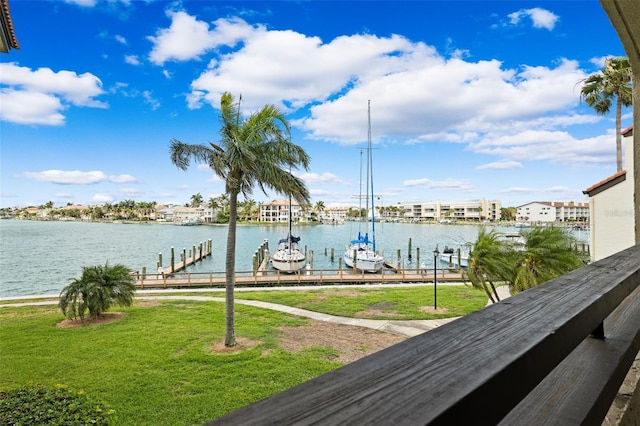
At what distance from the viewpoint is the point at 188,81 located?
54781 mm

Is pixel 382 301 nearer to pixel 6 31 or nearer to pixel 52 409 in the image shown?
pixel 52 409

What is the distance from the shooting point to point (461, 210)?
151 m

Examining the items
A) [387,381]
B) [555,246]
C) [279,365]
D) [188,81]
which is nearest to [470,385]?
[387,381]

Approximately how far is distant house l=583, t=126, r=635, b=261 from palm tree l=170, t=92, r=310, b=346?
11.5 meters

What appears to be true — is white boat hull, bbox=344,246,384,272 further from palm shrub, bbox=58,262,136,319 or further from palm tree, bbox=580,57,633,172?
palm shrub, bbox=58,262,136,319

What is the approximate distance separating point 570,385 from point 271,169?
9.41 m

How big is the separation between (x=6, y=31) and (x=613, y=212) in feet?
63.3

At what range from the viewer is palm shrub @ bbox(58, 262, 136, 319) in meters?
12.6

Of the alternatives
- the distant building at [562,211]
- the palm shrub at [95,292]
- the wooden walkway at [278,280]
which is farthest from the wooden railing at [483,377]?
the distant building at [562,211]

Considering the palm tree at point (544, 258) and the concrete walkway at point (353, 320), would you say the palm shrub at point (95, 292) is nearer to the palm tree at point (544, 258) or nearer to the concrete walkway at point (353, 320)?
the concrete walkway at point (353, 320)

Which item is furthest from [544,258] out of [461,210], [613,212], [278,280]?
[461,210]

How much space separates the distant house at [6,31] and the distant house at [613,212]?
1794cm

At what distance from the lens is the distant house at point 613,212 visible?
1262cm

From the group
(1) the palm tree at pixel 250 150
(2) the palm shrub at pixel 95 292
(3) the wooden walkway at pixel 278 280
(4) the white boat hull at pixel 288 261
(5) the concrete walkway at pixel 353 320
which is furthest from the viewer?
(4) the white boat hull at pixel 288 261
